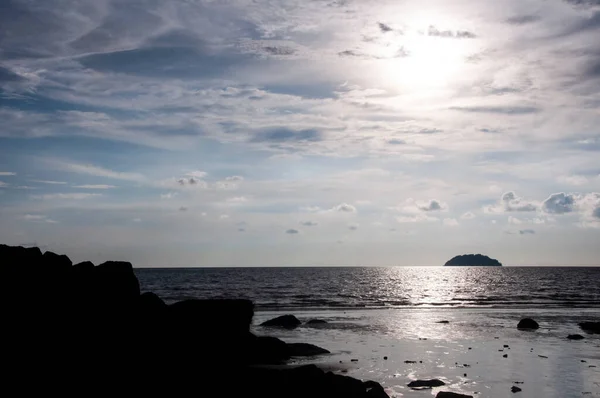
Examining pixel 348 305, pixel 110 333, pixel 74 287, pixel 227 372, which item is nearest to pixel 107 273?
pixel 74 287

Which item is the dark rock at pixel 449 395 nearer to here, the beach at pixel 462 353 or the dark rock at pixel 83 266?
the beach at pixel 462 353

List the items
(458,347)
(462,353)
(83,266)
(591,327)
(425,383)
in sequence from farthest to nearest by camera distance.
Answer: (591,327) < (458,347) < (462,353) < (83,266) < (425,383)

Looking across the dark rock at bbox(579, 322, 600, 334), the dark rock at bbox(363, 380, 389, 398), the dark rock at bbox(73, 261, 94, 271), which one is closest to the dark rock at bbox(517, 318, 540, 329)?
the dark rock at bbox(579, 322, 600, 334)

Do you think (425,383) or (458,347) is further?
(458,347)

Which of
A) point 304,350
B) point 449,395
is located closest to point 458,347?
point 304,350

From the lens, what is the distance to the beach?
25764 mm

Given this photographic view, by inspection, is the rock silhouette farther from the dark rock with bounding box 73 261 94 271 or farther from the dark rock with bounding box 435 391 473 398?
the dark rock with bounding box 435 391 473 398

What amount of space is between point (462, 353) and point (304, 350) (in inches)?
426

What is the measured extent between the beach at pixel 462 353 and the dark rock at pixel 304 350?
1015 mm

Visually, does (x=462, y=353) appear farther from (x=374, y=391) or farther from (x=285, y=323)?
(x=285, y=323)

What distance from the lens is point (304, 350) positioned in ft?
115

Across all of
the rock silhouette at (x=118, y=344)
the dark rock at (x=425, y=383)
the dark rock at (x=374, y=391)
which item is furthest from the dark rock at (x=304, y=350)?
the dark rock at (x=374, y=391)

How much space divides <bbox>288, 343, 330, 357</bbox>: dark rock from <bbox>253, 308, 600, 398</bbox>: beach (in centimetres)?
101

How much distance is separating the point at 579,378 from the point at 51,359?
87.7 ft
